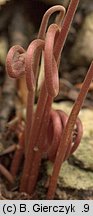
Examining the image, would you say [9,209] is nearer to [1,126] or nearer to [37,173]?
[37,173]

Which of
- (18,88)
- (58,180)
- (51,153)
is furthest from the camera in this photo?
(18,88)

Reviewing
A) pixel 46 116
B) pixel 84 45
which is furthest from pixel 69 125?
pixel 84 45

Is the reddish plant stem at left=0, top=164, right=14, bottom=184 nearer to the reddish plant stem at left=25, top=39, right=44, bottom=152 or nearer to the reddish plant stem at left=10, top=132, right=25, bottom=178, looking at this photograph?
the reddish plant stem at left=10, top=132, right=25, bottom=178

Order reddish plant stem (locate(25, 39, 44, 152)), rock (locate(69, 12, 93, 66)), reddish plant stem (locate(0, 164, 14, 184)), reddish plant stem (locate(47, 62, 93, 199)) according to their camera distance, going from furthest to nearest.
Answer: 1. rock (locate(69, 12, 93, 66))
2. reddish plant stem (locate(0, 164, 14, 184))
3. reddish plant stem (locate(47, 62, 93, 199))
4. reddish plant stem (locate(25, 39, 44, 152))

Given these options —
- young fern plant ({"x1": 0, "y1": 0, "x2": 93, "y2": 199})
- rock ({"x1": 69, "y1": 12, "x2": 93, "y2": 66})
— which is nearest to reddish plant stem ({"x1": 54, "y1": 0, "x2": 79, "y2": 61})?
young fern plant ({"x1": 0, "y1": 0, "x2": 93, "y2": 199})

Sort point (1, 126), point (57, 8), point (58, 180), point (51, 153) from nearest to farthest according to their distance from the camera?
point (57, 8), point (51, 153), point (58, 180), point (1, 126)

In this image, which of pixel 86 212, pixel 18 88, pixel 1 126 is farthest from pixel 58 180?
Result: pixel 18 88
